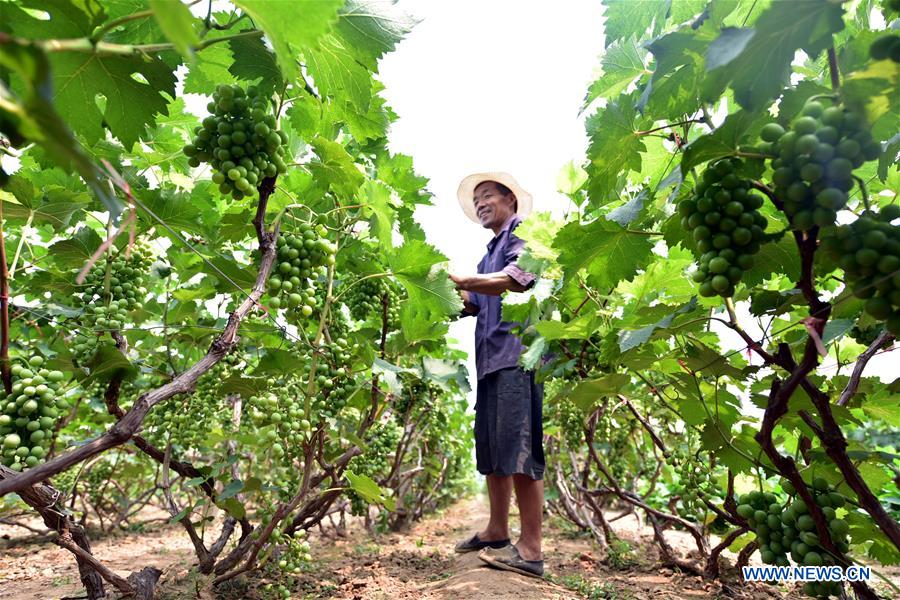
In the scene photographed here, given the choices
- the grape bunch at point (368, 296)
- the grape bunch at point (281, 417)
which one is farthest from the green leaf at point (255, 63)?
the grape bunch at point (368, 296)

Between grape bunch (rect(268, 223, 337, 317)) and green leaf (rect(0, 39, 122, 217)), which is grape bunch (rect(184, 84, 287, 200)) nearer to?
grape bunch (rect(268, 223, 337, 317))

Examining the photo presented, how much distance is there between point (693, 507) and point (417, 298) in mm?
2029

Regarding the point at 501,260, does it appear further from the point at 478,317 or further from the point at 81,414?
the point at 81,414

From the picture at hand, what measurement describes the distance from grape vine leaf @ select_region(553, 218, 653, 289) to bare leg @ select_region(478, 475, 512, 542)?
8.33 feet

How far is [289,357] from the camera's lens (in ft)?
8.19

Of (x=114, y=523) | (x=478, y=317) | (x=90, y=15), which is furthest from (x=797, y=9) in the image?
(x=114, y=523)

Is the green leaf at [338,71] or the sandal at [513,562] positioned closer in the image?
the green leaf at [338,71]

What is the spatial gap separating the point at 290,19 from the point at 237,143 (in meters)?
0.71

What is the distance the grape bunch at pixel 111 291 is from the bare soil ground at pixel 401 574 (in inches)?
53.9

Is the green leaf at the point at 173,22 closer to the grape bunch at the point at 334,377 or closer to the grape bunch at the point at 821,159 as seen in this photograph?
the grape bunch at the point at 821,159

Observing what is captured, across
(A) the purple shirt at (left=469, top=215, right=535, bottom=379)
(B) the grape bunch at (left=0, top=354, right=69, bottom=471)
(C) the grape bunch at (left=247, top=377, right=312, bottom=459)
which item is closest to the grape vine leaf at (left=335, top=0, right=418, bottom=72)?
(C) the grape bunch at (left=247, top=377, right=312, bottom=459)

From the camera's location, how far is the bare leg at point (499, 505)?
4227 millimetres

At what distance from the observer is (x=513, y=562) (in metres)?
3.65

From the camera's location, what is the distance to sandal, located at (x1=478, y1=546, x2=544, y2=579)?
362cm
